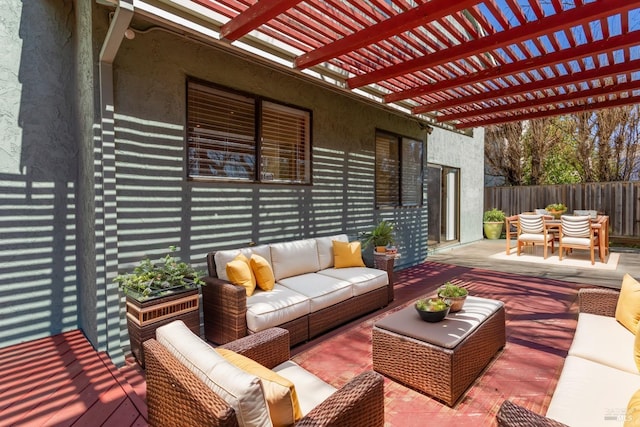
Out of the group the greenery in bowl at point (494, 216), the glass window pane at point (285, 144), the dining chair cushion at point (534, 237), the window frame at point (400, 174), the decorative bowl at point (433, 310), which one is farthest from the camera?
the greenery in bowl at point (494, 216)

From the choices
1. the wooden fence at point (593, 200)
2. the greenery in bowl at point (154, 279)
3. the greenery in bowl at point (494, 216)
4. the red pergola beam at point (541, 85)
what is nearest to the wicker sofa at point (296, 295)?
the greenery in bowl at point (154, 279)

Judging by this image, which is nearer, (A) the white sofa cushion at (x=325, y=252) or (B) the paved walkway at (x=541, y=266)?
(A) the white sofa cushion at (x=325, y=252)

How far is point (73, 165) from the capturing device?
3.45m

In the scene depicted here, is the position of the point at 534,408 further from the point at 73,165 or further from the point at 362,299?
the point at 73,165

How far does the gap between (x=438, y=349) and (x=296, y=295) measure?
1516 mm

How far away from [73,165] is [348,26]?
321 cm

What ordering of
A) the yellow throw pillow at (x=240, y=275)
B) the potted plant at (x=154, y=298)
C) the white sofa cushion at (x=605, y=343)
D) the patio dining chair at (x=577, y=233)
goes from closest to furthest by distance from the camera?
the white sofa cushion at (x=605, y=343) → the potted plant at (x=154, y=298) → the yellow throw pillow at (x=240, y=275) → the patio dining chair at (x=577, y=233)

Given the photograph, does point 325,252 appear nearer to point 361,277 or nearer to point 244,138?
point 361,277

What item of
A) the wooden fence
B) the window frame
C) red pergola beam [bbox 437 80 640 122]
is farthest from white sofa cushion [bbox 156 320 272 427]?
the wooden fence

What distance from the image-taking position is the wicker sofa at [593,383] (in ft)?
4.60

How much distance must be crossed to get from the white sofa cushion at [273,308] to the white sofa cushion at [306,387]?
0.95 metres

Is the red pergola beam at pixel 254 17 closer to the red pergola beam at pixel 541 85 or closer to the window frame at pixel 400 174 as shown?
the window frame at pixel 400 174

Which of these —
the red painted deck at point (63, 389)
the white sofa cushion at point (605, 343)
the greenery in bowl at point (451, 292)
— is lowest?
the red painted deck at point (63, 389)

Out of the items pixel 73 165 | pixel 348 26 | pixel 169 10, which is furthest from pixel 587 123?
pixel 73 165
